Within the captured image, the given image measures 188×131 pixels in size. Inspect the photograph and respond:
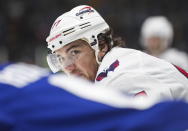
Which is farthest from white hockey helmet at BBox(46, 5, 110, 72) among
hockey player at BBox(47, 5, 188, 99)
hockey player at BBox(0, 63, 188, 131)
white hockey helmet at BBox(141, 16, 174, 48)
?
white hockey helmet at BBox(141, 16, 174, 48)

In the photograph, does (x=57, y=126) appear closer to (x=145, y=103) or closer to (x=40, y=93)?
(x=40, y=93)

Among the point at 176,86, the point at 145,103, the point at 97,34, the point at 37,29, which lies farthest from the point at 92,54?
the point at 37,29

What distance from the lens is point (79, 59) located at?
2.79 metres

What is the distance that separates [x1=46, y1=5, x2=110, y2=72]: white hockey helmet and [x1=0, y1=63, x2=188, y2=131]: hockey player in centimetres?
162

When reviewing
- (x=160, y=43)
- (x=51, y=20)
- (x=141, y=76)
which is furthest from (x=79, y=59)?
(x=51, y=20)

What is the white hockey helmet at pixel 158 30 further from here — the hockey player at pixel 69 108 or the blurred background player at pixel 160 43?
the hockey player at pixel 69 108

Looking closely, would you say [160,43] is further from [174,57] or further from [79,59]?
[79,59]

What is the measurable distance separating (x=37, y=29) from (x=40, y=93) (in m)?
8.04

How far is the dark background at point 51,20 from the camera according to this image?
8.73m

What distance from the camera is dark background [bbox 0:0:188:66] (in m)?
8.73

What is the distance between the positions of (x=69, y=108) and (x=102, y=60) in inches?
63.9

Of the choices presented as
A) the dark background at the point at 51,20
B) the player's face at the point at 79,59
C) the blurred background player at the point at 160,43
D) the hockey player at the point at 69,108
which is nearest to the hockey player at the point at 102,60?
the player's face at the point at 79,59

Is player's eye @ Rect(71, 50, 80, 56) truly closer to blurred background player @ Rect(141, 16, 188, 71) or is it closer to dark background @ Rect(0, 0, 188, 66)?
blurred background player @ Rect(141, 16, 188, 71)

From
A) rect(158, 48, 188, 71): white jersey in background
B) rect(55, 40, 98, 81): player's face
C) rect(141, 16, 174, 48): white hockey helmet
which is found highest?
rect(141, 16, 174, 48): white hockey helmet
